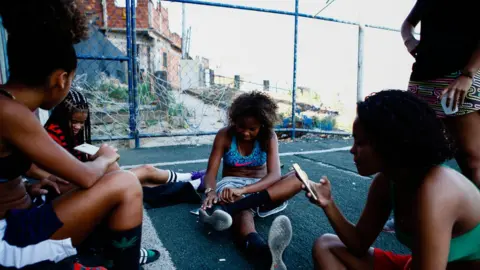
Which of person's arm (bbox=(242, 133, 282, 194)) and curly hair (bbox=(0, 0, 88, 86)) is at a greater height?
curly hair (bbox=(0, 0, 88, 86))

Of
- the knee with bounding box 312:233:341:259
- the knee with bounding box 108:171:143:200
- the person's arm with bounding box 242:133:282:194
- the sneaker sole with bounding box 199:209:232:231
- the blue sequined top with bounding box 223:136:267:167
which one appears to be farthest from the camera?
the blue sequined top with bounding box 223:136:267:167

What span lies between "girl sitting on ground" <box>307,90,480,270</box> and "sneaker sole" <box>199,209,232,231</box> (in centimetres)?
72

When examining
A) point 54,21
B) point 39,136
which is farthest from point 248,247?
point 54,21

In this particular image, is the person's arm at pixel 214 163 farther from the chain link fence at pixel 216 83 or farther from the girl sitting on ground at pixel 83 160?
the chain link fence at pixel 216 83

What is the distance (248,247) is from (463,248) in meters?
0.91

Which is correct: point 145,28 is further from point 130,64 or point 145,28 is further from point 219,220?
point 219,220

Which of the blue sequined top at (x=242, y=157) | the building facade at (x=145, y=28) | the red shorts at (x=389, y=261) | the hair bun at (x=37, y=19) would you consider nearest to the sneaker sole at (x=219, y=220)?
the blue sequined top at (x=242, y=157)

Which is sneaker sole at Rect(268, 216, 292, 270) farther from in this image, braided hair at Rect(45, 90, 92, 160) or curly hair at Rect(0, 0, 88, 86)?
braided hair at Rect(45, 90, 92, 160)

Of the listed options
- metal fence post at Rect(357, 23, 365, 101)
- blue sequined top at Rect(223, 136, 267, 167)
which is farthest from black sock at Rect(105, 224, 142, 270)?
metal fence post at Rect(357, 23, 365, 101)

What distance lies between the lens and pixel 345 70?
9.80 m

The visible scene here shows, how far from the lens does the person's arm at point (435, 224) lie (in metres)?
0.88

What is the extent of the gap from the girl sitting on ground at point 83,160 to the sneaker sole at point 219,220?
1.78ft

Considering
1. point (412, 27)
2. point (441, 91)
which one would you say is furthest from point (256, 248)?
point (412, 27)

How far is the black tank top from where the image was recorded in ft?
3.43
